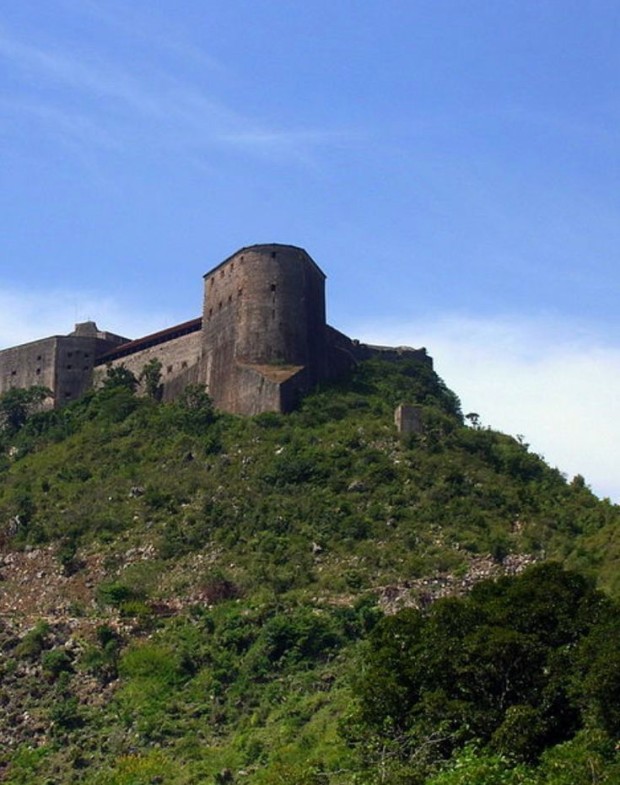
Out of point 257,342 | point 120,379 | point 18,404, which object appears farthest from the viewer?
point 18,404

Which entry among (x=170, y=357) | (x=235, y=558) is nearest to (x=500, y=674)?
(x=235, y=558)

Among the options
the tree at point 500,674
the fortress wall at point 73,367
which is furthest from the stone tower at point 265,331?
the tree at point 500,674

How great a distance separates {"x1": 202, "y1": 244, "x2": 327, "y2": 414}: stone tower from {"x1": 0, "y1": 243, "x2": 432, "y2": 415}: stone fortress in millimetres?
41

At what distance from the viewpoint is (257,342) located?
2689 inches

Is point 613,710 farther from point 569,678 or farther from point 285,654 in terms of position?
point 285,654

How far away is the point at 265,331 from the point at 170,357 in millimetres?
8103

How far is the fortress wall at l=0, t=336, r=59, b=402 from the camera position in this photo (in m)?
78.2

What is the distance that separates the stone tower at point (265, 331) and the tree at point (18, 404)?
9.70 meters

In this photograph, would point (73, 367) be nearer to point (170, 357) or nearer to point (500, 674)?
point (170, 357)

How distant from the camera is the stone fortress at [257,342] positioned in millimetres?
67250

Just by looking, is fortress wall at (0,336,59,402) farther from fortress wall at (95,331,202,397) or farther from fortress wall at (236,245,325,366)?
fortress wall at (236,245,325,366)

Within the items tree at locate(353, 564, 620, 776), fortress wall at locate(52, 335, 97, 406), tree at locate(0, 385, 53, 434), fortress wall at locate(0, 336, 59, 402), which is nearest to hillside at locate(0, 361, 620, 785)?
tree at locate(353, 564, 620, 776)

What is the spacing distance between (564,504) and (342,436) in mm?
8921

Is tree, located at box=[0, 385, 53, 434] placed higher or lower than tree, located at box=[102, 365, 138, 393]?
lower
